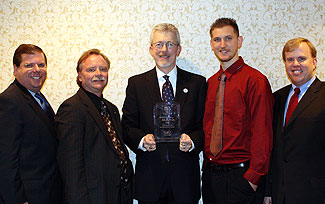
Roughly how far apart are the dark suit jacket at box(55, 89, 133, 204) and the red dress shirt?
31.7 inches

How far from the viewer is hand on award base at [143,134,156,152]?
226 cm

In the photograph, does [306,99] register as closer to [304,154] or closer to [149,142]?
[304,154]

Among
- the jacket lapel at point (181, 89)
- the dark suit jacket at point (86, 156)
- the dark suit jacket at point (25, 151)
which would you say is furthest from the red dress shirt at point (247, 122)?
the dark suit jacket at point (25, 151)

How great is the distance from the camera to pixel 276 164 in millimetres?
2320

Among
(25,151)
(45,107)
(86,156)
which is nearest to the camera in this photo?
(25,151)

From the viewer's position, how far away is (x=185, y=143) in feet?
7.42

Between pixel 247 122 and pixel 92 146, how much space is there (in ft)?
3.93

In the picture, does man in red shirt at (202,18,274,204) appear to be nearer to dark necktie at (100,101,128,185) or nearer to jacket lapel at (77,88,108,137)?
dark necktie at (100,101,128,185)

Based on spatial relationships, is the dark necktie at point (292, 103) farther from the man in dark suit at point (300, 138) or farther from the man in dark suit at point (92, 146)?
the man in dark suit at point (92, 146)

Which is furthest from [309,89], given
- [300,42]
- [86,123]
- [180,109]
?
[86,123]

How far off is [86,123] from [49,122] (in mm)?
321

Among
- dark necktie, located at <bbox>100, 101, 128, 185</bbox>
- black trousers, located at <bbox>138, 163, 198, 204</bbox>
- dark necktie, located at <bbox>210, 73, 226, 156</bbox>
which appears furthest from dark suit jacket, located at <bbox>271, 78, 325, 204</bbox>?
dark necktie, located at <bbox>100, 101, 128, 185</bbox>

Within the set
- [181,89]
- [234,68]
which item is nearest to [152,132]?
[181,89]

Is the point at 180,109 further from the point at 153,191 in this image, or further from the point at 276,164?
the point at 276,164
